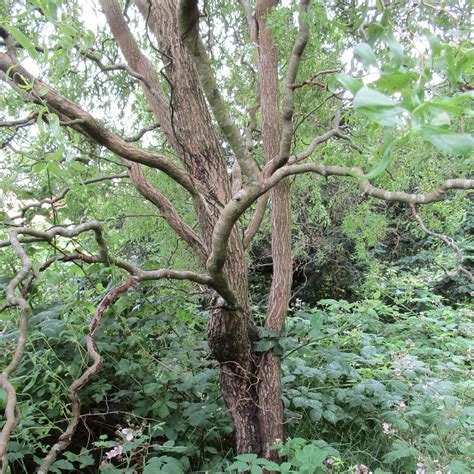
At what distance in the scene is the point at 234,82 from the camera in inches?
145

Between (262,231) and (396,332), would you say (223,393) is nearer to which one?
(262,231)

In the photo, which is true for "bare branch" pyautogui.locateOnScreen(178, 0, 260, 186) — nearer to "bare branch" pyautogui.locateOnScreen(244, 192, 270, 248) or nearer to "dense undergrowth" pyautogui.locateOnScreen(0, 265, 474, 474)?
"dense undergrowth" pyautogui.locateOnScreen(0, 265, 474, 474)

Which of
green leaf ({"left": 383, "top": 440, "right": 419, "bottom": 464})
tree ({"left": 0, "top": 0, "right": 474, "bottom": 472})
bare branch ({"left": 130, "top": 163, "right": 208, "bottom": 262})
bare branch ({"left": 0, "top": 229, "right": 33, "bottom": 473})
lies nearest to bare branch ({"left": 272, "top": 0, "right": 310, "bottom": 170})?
tree ({"left": 0, "top": 0, "right": 474, "bottom": 472})

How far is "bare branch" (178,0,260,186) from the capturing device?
1384 millimetres

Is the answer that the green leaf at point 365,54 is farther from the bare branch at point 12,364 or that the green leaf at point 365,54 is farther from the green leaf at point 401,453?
the green leaf at point 401,453

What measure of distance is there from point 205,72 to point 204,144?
1.05 meters

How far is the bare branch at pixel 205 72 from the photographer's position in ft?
4.54

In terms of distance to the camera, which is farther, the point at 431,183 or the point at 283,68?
the point at 283,68

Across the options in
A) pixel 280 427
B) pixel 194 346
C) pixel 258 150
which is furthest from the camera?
pixel 258 150

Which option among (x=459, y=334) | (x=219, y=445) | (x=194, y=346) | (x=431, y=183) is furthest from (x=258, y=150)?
(x=459, y=334)

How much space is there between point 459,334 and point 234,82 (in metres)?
3.85

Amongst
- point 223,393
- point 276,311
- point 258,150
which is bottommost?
point 223,393

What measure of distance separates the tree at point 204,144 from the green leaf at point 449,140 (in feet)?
2.38

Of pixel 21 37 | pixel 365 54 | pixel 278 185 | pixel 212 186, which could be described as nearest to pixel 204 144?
pixel 212 186
